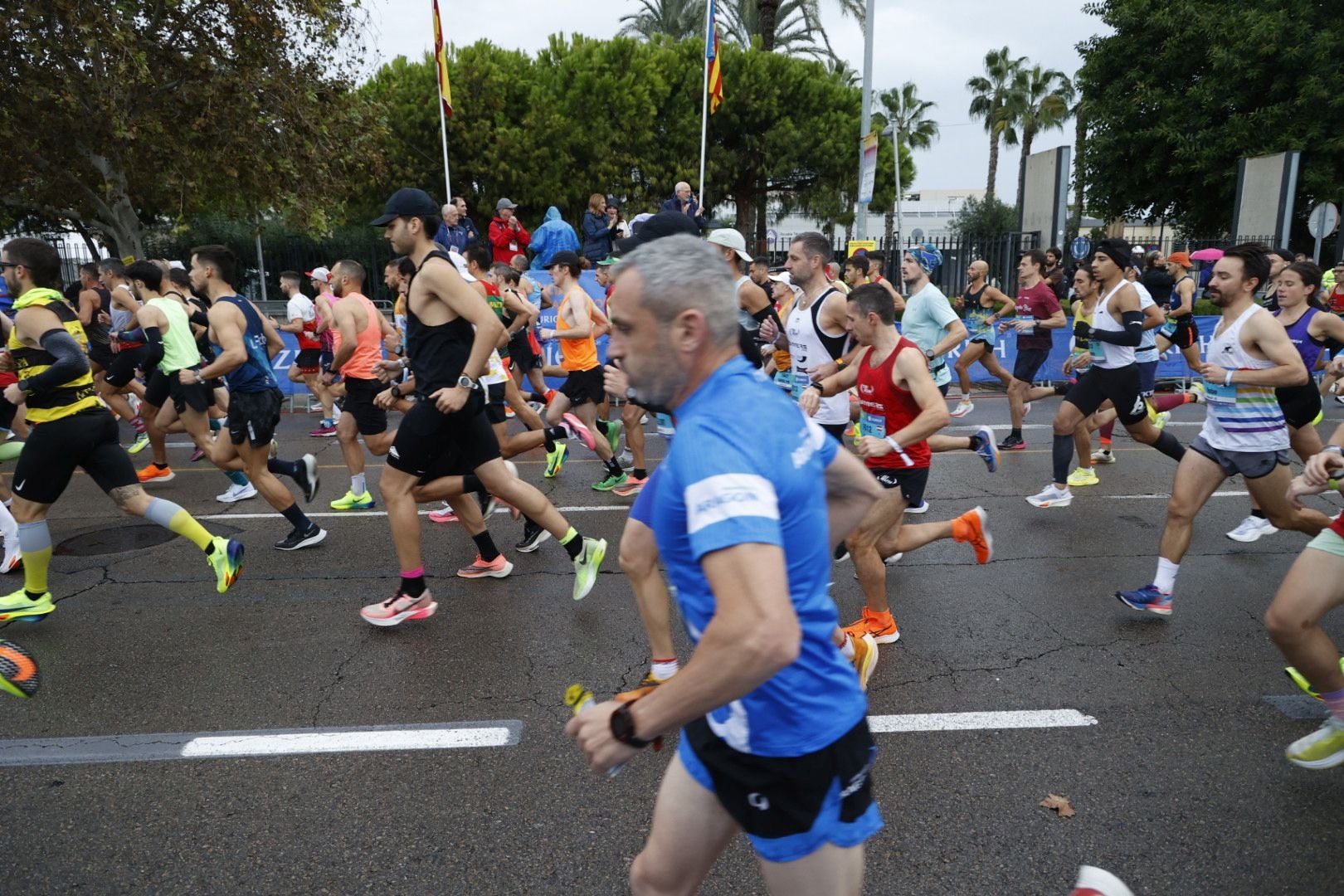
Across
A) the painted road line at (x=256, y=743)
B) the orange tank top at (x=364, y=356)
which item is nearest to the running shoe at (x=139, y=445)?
the orange tank top at (x=364, y=356)

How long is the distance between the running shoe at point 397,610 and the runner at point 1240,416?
388 cm

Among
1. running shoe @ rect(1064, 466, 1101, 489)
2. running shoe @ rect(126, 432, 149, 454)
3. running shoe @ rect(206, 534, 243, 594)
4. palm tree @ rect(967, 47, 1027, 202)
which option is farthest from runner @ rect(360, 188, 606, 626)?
palm tree @ rect(967, 47, 1027, 202)

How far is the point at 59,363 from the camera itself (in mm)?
4656

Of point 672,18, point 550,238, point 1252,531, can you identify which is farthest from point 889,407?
point 672,18

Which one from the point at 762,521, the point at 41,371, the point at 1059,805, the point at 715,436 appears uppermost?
the point at 715,436

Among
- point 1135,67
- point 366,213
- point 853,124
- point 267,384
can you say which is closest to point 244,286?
point 366,213

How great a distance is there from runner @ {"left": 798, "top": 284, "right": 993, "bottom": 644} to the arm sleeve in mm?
3801

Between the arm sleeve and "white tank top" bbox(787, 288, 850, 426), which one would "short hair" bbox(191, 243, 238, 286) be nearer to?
the arm sleeve

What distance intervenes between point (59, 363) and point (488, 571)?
8.37 ft

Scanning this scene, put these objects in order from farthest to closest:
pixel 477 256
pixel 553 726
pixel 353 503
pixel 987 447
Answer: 1. pixel 477 256
2. pixel 353 503
3. pixel 987 447
4. pixel 553 726

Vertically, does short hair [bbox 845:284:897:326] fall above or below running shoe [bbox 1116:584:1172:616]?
above

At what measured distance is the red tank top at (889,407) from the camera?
15.0ft

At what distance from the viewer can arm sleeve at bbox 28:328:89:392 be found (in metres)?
4.66

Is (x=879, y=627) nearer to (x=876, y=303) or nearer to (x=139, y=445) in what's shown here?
(x=876, y=303)
